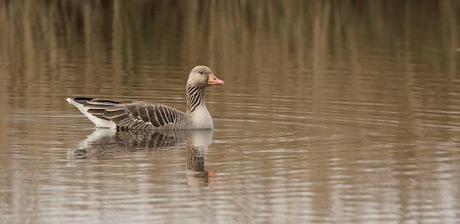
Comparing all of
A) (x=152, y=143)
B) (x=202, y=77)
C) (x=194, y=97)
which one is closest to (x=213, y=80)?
(x=202, y=77)

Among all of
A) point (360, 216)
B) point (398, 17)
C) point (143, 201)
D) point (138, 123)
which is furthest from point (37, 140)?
point (398, 17)

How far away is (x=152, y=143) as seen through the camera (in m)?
15.0

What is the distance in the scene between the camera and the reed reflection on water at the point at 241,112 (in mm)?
11133

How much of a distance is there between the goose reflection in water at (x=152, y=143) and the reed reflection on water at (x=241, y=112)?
36 mm

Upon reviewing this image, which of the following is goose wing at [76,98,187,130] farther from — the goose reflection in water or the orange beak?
the orange beak

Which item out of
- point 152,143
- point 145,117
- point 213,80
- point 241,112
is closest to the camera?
point 152,143

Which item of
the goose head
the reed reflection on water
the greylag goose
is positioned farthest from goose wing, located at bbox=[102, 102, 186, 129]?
the goose head

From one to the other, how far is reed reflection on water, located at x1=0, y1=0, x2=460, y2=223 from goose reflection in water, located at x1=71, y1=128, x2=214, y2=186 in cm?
4

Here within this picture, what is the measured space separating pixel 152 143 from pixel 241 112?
2.27m

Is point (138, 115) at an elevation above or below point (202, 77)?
below

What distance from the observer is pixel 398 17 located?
1182 inches

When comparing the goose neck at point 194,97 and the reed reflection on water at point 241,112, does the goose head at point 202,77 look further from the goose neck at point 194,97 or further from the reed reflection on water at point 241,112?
the reed reflection on water at point 241,112

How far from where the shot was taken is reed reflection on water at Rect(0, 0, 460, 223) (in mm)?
11133

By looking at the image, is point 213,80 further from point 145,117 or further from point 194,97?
point 145,117
